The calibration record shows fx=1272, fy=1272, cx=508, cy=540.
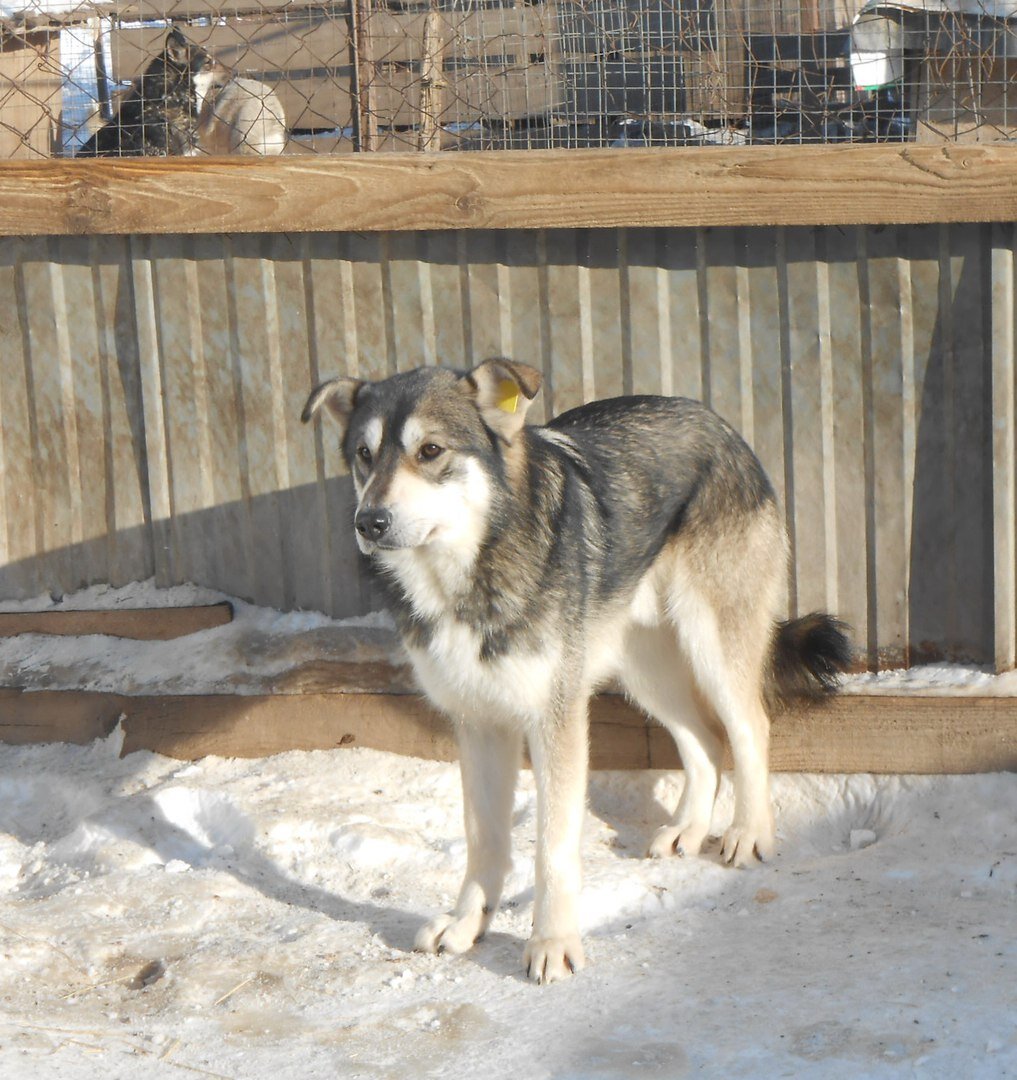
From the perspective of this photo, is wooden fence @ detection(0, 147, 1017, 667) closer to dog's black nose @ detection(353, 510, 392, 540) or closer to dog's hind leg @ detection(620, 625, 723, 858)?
dog's hind leg @ detection(620, 625, 723, 858)

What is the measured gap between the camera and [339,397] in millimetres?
3686

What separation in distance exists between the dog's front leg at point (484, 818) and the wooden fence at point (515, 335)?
56.7 inches

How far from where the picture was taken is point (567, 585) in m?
3.66

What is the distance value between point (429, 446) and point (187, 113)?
519 centimetres

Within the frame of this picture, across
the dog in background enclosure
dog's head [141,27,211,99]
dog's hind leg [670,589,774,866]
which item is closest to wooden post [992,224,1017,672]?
dog's hind leg [670,589,774,866]

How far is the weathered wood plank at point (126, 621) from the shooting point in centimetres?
502

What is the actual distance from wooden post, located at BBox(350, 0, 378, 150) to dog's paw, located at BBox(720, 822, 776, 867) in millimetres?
2891

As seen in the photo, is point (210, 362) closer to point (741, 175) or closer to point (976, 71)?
point (741, 175)

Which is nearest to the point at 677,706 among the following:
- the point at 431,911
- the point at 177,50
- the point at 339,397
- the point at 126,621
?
the point at 431,911

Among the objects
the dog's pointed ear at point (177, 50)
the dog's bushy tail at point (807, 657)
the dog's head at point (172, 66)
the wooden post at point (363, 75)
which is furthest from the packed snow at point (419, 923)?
the dog's pointed ear at point (177, 50)

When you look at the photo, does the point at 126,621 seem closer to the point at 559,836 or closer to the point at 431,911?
the point at 431,911

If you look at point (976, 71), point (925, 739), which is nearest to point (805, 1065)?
point (925, 739)

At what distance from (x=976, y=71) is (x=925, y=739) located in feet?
9.01

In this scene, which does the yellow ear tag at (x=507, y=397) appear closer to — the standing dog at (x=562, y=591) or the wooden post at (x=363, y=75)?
the standing dog at (x=562, y=591)
